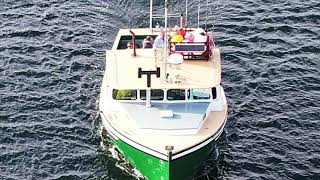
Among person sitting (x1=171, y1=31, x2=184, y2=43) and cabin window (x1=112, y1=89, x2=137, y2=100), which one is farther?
person sitting (x1=171, y1=31, x2=184, y2=43)

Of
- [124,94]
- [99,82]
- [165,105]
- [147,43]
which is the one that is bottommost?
[99,82]

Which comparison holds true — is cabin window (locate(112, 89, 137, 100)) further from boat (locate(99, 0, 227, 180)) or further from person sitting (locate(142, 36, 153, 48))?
person sitting (locate(142, 36, 153, 48))

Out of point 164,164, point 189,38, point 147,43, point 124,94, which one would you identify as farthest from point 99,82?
point 164,164

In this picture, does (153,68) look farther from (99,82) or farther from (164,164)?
(99,82)

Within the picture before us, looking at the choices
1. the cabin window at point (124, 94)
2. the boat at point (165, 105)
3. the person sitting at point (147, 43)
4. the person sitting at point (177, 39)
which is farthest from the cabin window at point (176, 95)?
the person sitting at point (147, 43)

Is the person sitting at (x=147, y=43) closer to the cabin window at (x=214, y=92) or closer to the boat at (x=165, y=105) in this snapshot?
the boat at (x=165, y=105)

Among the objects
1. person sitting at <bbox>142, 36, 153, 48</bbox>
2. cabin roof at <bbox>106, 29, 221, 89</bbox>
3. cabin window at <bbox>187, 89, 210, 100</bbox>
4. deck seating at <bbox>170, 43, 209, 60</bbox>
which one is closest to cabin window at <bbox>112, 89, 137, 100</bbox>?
cabin roof at <bbox>106, 29, 221, 89</bbox>
